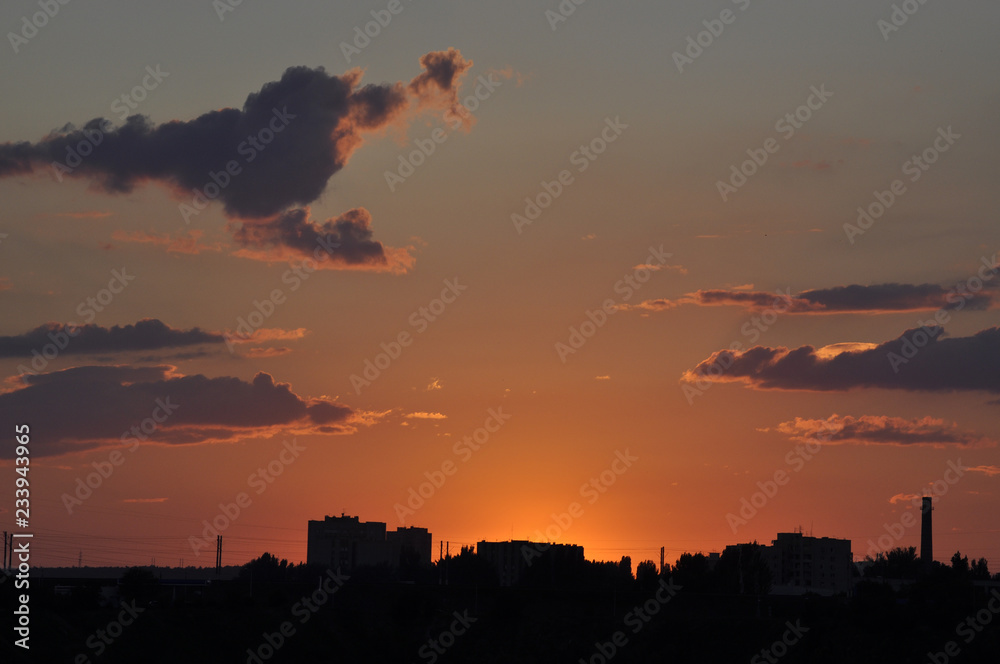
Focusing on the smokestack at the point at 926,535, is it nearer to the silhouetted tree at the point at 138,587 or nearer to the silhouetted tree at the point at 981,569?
the silhouetted tree at the point at 981,569

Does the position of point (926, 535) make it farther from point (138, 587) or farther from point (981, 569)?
point (138, 587)

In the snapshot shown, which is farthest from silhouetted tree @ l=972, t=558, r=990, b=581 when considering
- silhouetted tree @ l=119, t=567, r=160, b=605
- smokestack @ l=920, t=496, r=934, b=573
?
silhouetted tree @ l=119, t=567, r=160, b=605

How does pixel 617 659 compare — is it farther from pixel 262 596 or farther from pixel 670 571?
pixel 670 571

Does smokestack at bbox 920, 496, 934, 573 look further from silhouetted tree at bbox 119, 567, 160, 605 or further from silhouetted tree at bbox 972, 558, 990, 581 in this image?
silhouetted tree at bbox 119, 567, 160, 605

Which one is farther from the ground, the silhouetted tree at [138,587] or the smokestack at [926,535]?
the smokestack at [926,535]

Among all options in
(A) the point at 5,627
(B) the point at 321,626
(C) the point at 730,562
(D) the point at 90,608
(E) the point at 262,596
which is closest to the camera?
(A) the point at 5,627

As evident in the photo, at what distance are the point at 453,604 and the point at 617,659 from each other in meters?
16.5

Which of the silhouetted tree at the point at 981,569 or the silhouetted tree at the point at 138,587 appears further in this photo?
the silhouetted tree at the point at 981,569

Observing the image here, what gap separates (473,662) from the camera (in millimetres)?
88438

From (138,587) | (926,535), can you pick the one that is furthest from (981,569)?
(138,587)

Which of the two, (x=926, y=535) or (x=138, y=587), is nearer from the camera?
(x=138, y=587)

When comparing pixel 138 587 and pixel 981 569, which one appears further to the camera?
pixel 981 569

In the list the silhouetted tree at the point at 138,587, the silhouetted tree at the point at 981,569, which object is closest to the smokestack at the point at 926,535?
the silhouetted tree at the point at 981,569

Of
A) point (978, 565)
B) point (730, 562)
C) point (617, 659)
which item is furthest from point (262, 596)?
point (978, 565)
